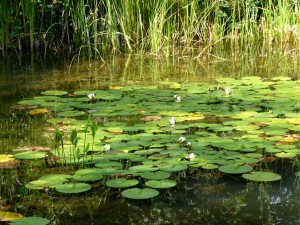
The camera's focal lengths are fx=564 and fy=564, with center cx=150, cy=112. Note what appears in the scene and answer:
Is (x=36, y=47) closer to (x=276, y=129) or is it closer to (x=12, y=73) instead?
(x=12, y=73)

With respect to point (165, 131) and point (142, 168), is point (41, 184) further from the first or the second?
point (165, 131)

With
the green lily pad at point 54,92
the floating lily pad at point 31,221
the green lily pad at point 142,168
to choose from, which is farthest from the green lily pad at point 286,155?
→ the green lily pad at point 54,92

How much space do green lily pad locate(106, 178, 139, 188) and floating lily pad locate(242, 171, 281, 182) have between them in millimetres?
469

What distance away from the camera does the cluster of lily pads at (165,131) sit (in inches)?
95.7

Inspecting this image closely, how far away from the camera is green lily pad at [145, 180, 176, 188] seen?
2275 mm

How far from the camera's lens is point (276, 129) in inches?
119

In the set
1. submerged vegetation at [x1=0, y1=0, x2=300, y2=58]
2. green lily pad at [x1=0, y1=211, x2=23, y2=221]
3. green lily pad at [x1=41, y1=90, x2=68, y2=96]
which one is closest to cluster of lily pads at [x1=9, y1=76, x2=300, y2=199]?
green lily pad at [x1=41, y1=90, x2=68, y2=96]

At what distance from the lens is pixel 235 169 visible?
8.02 feet

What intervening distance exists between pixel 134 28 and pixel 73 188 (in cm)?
416

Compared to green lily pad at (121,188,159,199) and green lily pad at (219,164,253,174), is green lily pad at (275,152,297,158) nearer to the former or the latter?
green lily pad at (219,164,253,174)

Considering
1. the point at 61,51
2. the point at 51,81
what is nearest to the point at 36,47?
the point at 61,51

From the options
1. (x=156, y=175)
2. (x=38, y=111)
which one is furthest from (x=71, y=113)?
(x=156, y=175)

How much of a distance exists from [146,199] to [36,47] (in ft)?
15.4

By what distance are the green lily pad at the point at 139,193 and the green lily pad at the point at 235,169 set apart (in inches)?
14.9
